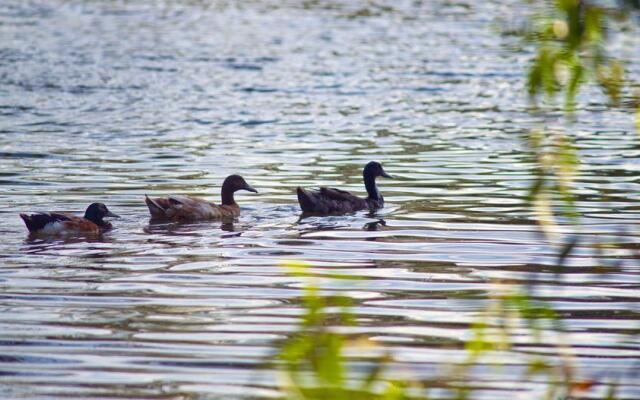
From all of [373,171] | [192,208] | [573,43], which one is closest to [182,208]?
[192,208]

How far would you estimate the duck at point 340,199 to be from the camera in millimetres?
16734

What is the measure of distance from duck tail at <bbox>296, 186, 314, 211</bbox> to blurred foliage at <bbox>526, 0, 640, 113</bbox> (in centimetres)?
1038

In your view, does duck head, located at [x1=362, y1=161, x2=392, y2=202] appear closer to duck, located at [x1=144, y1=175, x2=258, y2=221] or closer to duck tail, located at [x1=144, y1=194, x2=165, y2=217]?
duck, located at [x1=144, y1=175, x2=258, y2=221]

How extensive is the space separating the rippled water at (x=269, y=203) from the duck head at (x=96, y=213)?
14.3 inches

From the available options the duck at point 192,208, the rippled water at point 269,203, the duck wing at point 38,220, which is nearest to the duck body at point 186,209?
the duck at point 192,208

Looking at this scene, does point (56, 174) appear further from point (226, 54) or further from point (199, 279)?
point (226, 54)

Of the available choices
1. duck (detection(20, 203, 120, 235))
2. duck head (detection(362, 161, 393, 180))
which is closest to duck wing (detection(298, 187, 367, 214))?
duck head (detection(362, 161, 393, 180))

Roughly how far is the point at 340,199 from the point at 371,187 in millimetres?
794

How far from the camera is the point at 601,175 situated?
62.7 feet

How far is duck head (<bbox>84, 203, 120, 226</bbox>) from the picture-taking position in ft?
50.6

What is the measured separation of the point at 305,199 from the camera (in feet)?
55.2

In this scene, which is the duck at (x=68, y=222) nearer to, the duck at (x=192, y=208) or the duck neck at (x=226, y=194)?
the duck at (x=192, y=208)

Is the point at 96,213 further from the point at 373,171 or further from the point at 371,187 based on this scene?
the point at 373,171

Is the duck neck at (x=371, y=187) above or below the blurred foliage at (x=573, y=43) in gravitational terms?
below
